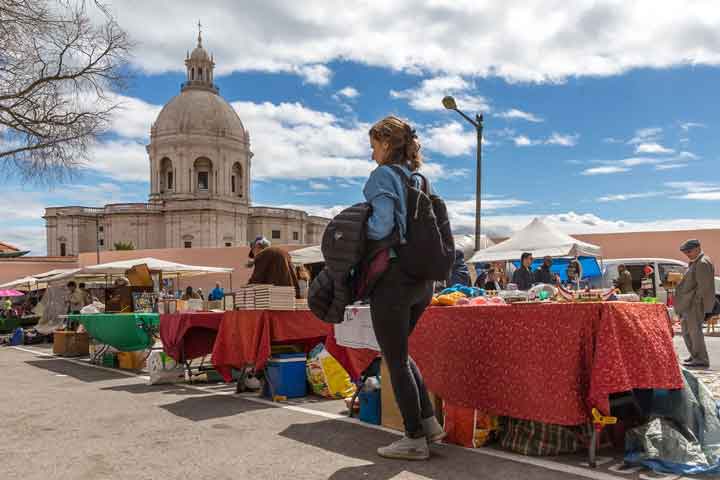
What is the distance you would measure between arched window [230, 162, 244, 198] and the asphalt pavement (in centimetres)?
7729

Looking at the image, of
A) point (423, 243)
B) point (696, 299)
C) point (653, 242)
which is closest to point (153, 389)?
point (423, 243)

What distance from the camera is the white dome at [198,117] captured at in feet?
261

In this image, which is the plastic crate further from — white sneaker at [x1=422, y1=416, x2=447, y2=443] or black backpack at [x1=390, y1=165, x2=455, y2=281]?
black backpack at [x1=390, y1=165, x2=455, y2=281]

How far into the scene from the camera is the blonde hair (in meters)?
3.97

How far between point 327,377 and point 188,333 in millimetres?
2613

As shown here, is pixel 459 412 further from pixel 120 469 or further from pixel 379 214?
pixel 120 469

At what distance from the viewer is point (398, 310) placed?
12.2ft

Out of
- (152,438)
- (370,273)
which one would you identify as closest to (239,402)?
(152,438)

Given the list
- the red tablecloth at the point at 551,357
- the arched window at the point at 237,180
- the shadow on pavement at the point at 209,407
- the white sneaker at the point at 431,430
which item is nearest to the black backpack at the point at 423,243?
the red tablecloth at the point at 551,357

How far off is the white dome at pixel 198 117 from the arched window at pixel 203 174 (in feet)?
11.7

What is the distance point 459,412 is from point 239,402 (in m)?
2.70

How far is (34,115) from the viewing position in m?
16.2

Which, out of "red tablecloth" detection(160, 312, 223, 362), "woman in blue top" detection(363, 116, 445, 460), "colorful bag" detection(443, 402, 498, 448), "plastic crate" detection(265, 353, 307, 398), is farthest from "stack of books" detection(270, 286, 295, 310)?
"woman in blue top" detection(363, 116, 445, 460)

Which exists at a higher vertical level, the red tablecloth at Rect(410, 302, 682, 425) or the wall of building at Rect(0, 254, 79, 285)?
the red tablecloth at Rect(410, 302, 682, 425)
